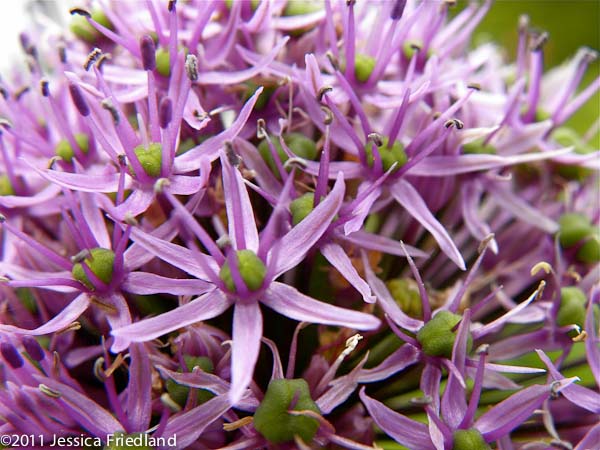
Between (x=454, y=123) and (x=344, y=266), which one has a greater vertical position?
(x=454, y=123)

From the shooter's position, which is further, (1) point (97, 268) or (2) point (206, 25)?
(2) point (206, 25)

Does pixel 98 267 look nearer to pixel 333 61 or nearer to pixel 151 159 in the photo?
pixel 151 159

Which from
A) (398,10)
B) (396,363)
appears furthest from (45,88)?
(396,363)

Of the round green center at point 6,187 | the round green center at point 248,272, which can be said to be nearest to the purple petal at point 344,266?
the round green center at point 248,272

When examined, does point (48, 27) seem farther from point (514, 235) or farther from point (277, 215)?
point (514, 235)

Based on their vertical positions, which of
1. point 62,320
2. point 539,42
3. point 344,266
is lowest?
point 62,320

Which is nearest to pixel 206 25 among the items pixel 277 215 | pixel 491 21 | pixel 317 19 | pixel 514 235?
pixel 317 19

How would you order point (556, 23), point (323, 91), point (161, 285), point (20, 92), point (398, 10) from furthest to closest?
point (556, 23), point (20, 92), point (398, 10), point (323, 91), point (161, 285)

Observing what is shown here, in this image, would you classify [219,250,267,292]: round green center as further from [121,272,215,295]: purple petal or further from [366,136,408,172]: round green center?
[366,136,408,172]: round green center
